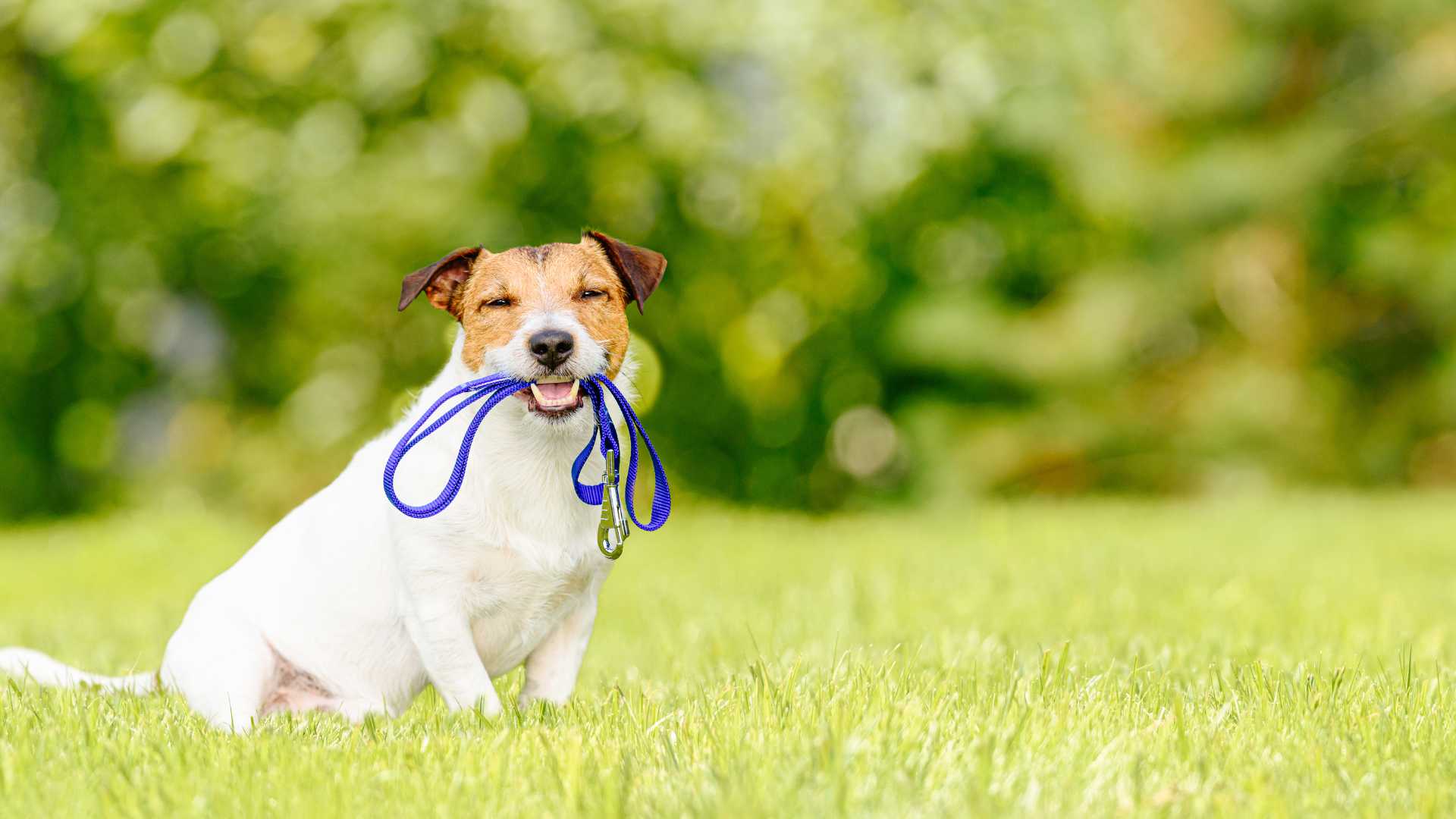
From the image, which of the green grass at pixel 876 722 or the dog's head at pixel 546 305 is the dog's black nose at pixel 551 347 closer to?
the dog's head at pixel 546 305

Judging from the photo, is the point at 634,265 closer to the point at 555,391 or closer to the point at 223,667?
the point at 555,391

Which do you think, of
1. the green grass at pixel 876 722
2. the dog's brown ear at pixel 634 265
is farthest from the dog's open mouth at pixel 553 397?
the green grass at pixel 876 722

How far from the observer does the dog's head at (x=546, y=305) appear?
3.36 meters

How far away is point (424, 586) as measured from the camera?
11.4ft

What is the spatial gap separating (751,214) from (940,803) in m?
10.3

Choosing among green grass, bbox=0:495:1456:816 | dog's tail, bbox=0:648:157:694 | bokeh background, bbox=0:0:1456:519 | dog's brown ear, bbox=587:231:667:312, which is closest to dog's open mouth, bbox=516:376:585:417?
dog's brown ear, bbox=587:231:667:312

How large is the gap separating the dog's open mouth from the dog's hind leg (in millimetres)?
1111

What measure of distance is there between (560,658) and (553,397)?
0.82 m

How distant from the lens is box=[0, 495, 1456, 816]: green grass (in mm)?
2871

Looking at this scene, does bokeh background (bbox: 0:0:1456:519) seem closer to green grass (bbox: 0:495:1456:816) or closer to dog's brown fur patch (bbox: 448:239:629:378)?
green grass (bbox: 0:495:1456:816)

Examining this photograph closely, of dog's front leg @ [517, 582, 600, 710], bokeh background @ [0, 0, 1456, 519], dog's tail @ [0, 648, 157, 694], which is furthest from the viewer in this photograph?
bokeh background @ [0, 0, 1456, 519]

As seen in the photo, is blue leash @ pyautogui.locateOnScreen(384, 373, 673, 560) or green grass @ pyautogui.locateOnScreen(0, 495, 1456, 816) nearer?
green grass @ pyautogui.locateOnScreen(0, 495, 1456, 816)

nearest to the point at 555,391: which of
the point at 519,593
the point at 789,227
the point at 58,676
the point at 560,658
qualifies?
the point at 519,593

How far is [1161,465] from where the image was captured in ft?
52.8
